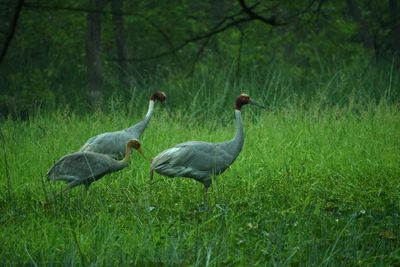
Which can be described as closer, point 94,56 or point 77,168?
point 77,168

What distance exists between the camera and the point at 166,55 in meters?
16.9

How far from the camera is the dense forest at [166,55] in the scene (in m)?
15.7

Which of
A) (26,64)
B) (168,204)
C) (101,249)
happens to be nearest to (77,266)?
(101,249)

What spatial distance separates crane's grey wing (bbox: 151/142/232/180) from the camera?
28.3 ft

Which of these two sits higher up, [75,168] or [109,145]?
[75,168]

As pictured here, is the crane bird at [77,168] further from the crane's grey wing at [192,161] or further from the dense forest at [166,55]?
the dense forest at [166,55]

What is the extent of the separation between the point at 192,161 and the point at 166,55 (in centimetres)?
848

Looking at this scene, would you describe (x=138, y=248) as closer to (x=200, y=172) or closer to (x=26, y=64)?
(x=200, y=172)

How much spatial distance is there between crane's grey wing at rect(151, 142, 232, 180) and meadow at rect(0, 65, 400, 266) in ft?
0.83

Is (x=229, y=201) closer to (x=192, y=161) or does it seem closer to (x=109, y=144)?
(x=192, y=161)

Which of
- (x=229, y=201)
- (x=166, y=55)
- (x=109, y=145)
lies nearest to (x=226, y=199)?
(x=229, y=201)

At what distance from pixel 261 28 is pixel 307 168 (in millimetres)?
12079

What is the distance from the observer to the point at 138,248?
561 centimetres

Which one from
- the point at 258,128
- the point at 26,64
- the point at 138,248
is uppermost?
the point at 138,248
